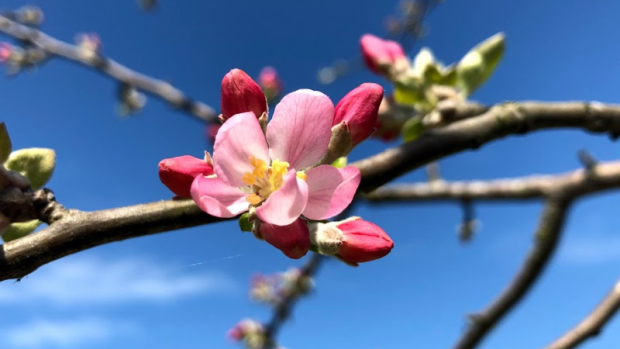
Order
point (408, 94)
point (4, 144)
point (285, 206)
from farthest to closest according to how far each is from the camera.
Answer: point (408, 94) < point (4, 144) < point (285, 206)

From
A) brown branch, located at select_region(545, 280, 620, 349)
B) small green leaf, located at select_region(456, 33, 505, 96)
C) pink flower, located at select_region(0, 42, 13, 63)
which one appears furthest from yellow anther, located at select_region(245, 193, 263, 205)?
pink flower, located at select_region(0, 42, 13, 63)

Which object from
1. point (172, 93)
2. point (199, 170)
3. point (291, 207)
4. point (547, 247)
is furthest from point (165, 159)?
point (172, 93)

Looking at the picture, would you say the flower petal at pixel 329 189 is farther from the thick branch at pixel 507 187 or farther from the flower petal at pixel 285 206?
the thick branch at pixel 507 187

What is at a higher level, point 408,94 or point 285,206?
point 408,94

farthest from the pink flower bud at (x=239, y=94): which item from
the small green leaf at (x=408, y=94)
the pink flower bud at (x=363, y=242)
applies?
the small green leaf at (x=408, y=94)

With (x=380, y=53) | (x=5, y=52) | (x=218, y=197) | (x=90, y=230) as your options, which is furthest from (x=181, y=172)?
(x=5, y=52)

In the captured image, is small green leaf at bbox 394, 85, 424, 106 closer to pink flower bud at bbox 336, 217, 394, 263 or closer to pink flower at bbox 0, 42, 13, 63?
pink flower bud at bbox 336, 217, 394, 263

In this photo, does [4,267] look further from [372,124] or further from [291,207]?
[372,124]

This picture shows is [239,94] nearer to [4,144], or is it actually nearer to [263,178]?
[263,178]
